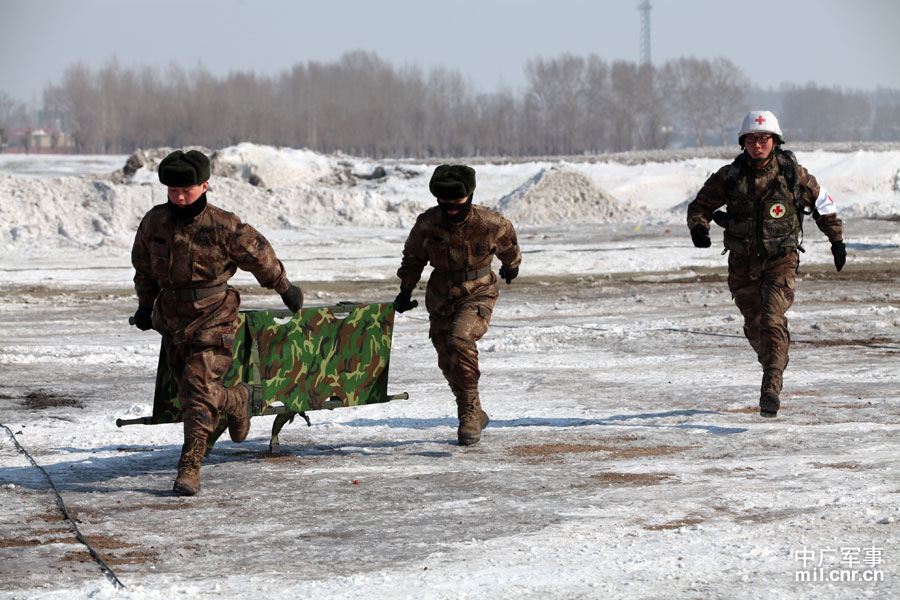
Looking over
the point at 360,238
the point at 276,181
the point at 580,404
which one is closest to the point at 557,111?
the point at 276,181

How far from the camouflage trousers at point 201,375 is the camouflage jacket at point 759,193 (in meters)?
3.23

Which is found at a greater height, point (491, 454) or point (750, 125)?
point (750, 125)

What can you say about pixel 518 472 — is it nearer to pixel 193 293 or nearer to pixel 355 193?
pixel 193 293

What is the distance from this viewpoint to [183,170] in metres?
6.07

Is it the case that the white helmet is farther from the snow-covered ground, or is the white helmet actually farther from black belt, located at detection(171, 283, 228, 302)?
black belt, located at detection(171, 283, 228, 302)

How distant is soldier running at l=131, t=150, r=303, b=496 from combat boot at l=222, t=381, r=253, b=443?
0.45ft

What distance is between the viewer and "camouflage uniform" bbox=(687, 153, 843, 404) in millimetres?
7961

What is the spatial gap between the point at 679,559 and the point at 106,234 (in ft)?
93.9

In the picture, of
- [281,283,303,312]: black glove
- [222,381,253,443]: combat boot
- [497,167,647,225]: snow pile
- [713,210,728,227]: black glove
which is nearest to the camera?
[281,283,303,312]: black glove

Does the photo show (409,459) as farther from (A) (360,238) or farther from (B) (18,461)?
(A) (360,238)

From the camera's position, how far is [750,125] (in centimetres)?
791

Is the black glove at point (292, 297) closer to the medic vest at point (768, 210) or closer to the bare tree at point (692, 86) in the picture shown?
the medic vest at point (768, 210)

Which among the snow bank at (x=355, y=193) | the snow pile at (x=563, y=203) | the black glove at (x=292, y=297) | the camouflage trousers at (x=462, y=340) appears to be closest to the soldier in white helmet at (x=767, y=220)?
the camouflage trousers at (x=462, y=340)

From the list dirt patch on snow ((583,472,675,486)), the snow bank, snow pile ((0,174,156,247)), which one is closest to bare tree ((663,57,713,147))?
the snow bank
